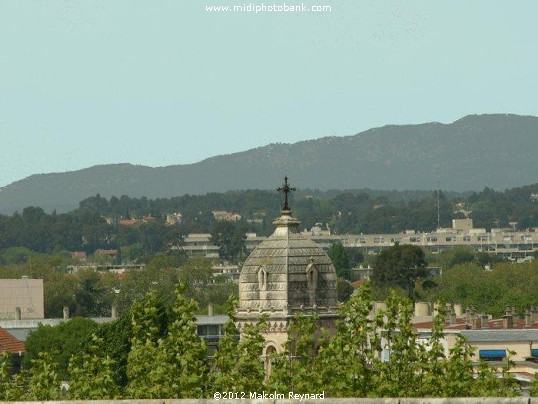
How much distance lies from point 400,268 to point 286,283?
397 feet

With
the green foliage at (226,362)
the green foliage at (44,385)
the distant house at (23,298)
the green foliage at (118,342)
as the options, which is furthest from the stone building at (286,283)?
the distant house at (23,298)

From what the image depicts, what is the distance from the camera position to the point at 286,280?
70.2 meters

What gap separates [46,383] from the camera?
6000 centimetres

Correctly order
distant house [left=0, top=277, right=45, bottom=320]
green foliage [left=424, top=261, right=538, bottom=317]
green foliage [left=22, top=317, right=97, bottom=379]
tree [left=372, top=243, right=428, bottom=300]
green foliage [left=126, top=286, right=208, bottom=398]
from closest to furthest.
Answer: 1. green foliage [left=126, top=286, right=208, bottom=398]
2. green foliage [left=22, top=317, right=97, bottom=379]
3. green foliage [left=424, top=261, right=538, bottom=317]
4. distant house [left=0, top=277, right=45, bottom=320]
5. tree [left=372, top=243, right=428, bottom=300]

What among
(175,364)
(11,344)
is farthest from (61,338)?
(175,364)

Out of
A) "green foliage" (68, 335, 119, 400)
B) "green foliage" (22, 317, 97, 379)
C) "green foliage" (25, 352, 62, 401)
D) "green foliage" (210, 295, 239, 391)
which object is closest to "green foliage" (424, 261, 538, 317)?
"green foliage" (22, 317, 97, 379)

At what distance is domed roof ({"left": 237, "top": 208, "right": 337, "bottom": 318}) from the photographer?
7012 cm

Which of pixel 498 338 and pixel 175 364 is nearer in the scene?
pixel 175 364

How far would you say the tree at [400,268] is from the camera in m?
189

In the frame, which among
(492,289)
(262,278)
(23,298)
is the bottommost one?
(262,278)

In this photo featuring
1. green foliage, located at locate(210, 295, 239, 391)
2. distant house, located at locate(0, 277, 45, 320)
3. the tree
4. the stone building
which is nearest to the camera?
green foliage, located at locate(210, 295, 239, 391)

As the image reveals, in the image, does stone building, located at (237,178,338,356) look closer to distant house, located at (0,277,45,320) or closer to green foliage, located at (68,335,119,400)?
green foliage, located at (68,335,119,400)

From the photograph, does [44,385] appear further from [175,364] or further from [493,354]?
[493,354]

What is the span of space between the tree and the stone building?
115 m
